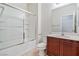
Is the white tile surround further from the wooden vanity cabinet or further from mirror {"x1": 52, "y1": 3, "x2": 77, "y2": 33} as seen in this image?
mirror {"x1": 52, "y1": 3, "x2": 77, "y2": 33}

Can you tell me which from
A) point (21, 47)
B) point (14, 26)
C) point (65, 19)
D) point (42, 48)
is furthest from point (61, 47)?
point (14, 26)

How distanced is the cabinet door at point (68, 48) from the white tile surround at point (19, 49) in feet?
1.54

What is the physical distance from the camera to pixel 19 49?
5.22ft

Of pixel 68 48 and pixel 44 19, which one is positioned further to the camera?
pixel 44 19

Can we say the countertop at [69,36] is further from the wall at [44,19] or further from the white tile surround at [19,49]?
the white tile surround at [19,49]

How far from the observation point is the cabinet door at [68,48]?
4.71ft

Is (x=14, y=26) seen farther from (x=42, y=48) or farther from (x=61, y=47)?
(x=61, y=47)

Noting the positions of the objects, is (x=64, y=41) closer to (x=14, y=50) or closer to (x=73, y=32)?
(x=73, y=32)

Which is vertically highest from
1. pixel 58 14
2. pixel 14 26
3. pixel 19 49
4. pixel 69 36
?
pixel 58 14

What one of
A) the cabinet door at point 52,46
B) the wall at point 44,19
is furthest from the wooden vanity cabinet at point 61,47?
the wall at point 44,19

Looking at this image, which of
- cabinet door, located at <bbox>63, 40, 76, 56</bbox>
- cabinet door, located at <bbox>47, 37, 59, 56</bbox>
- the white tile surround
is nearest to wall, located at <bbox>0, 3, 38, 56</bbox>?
the white tile surround

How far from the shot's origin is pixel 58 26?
155 cm

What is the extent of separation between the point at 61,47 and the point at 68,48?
0.32 feet

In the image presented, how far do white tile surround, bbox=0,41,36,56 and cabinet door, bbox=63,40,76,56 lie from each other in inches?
18.5
